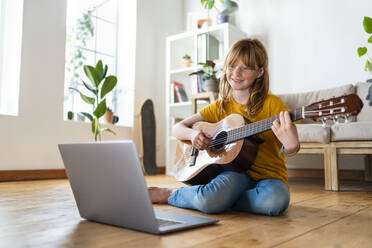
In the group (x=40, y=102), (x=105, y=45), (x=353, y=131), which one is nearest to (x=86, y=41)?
(x=105, y=45)

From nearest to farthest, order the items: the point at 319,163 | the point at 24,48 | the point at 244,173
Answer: the point at 244,173, the point at 24,48, the point at 319,163

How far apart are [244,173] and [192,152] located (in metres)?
0.27

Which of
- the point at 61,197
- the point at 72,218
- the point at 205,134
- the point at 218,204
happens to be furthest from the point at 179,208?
the point at 61,197

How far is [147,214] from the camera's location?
89 centimetres

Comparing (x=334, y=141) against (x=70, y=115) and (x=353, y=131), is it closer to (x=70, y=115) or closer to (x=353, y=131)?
(x=353, y=131)

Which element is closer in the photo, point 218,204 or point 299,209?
point 218,204

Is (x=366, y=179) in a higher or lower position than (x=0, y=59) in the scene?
lower

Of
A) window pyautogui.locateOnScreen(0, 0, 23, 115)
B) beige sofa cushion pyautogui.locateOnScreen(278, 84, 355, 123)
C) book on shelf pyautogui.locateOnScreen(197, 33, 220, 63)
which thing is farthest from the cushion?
window pyautogui.locateOnScreen(0, 0, 23, 115)

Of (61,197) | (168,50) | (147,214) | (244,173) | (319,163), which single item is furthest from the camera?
(168,50)

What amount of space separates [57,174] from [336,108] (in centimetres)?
263

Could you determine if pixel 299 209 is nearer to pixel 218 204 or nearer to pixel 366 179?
pixel 218 204

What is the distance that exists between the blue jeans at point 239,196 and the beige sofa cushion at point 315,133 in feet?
3.65

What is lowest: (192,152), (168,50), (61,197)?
(61,197)

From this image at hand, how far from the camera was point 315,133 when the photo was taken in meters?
2.30
